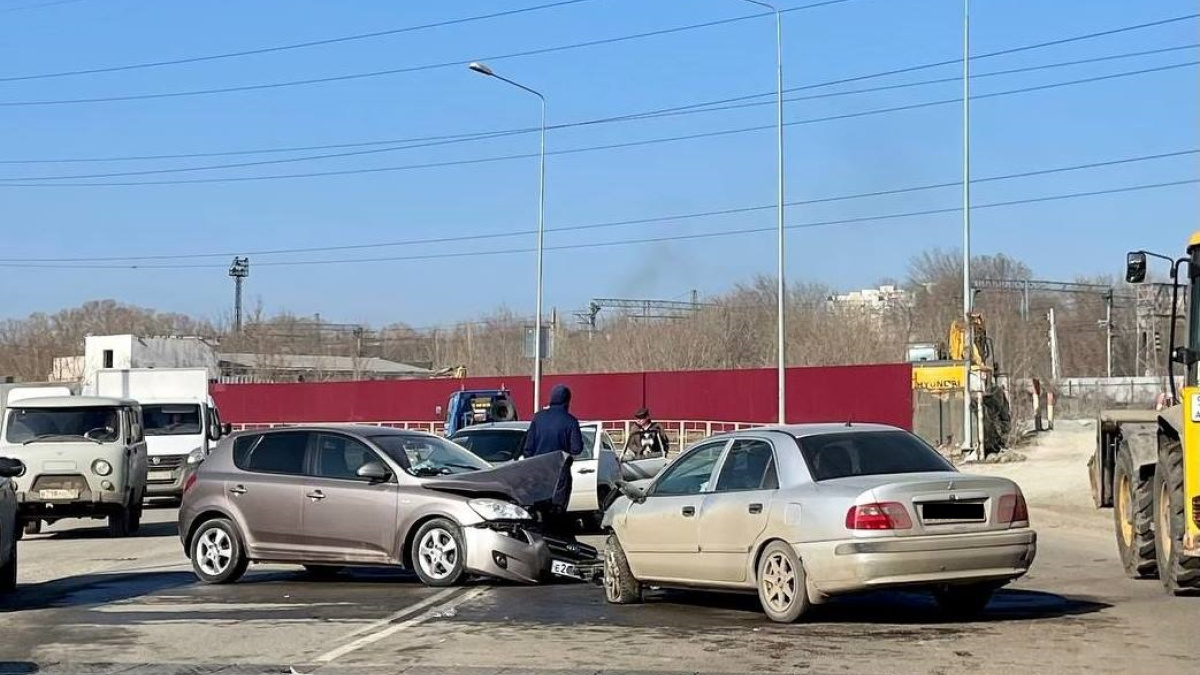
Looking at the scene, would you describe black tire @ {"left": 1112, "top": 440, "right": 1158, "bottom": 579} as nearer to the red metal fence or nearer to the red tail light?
the red tail light

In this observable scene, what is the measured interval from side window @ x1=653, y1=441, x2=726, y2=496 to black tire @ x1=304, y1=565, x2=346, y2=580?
15.6 ft

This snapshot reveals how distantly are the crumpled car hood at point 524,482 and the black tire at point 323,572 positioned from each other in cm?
227

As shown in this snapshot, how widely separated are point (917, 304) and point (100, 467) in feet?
227

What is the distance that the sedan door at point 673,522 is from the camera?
11812mm

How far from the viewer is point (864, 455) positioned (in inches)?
440

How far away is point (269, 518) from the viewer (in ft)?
48.3

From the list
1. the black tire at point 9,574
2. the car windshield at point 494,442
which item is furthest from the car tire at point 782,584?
the car windshield at point 494,442

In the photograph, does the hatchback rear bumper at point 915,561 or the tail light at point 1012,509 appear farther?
the tail light at point 1012,509

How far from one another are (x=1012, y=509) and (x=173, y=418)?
21701 mm

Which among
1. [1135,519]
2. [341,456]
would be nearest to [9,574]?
[341,456]

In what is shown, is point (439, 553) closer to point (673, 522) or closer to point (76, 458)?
point (673, 522)

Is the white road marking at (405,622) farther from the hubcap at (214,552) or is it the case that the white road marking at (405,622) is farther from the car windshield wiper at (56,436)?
the car windshield wiper at (56,436)

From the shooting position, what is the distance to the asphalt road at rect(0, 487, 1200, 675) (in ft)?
30.7

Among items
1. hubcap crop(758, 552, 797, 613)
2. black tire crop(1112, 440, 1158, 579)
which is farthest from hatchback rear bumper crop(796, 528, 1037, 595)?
black tire crop(1112, 440, 1158, 579)
